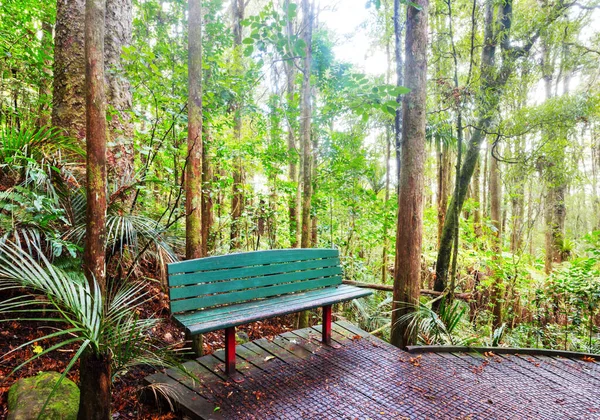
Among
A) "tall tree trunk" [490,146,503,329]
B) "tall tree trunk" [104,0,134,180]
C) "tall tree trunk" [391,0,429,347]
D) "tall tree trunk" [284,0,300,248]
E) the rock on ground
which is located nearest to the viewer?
the rock on ground

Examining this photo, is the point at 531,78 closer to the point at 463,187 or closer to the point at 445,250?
the point at 463,187

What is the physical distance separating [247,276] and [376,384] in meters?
1.52

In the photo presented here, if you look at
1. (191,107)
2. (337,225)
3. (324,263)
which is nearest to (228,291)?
(324,263)

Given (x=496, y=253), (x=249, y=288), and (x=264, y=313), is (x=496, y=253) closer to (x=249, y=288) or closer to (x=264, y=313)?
(x=249, y=288)

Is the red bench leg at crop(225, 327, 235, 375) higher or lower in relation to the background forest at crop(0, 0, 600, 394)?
lower

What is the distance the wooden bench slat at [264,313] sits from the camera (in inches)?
103

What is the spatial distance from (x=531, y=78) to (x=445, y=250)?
311 centimetres

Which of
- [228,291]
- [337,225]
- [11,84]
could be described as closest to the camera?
[228,291]

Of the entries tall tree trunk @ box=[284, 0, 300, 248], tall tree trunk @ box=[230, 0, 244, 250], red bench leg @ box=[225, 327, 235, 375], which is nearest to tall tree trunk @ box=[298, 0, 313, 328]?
tall tree trunk @ box=[284, 0, 300, 248]

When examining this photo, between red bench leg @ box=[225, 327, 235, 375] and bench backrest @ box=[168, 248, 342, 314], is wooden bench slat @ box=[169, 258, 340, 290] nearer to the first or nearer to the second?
bench backrest @ box=[168, 248, 342, 314]

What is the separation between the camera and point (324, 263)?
398cm

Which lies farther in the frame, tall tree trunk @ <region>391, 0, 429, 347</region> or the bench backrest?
tall tree trunk @ <region>391, 0, 429, 347</region>

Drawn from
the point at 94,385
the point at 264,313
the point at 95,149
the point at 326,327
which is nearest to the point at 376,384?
the point at 326,327

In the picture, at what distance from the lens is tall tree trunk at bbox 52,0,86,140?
423 centimetres
